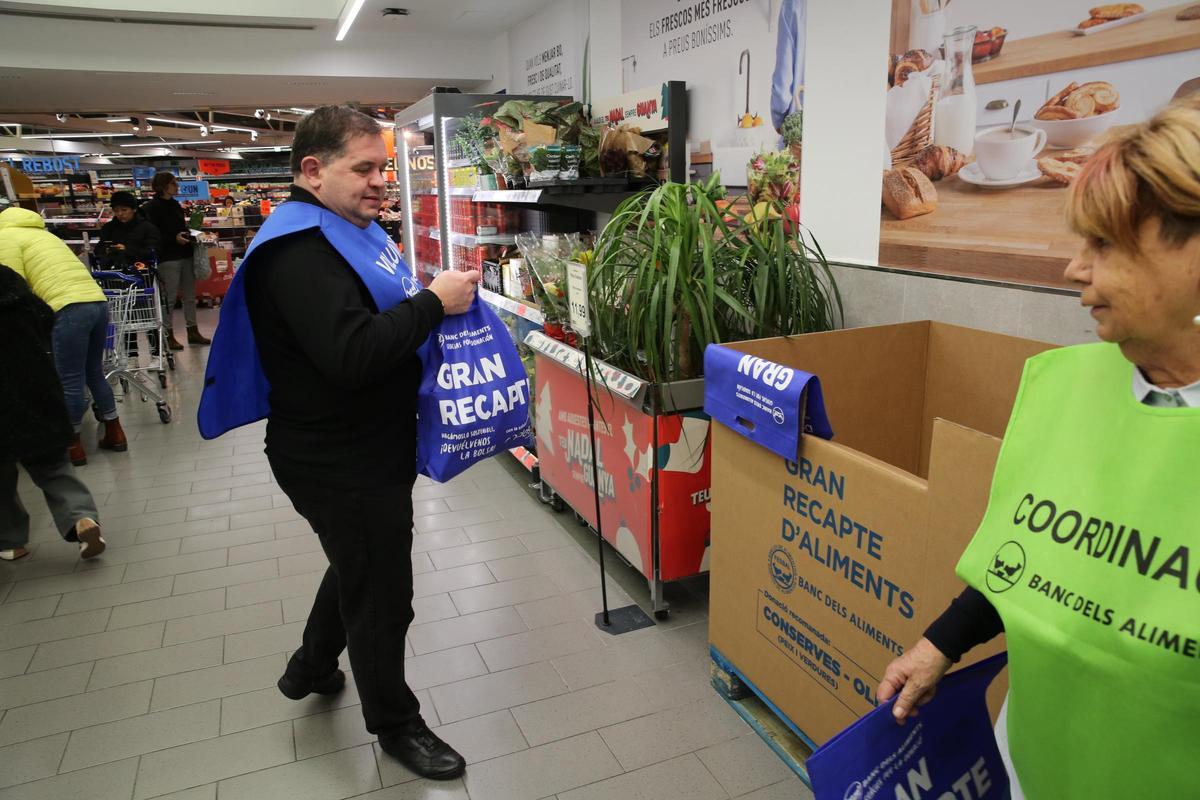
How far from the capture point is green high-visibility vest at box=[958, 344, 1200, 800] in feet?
2.71

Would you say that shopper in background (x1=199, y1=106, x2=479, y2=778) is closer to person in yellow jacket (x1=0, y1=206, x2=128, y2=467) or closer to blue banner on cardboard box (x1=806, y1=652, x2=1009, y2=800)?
blue banner on cardboard box (x1=806, y1=652, x2=1009, y2=800)

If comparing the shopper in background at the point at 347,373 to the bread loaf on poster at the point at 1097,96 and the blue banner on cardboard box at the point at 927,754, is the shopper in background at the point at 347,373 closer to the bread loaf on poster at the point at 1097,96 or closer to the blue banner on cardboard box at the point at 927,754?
the blue banner on cardboard box at the point at 927,754

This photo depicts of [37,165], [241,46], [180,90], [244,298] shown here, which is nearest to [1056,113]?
[244,298]

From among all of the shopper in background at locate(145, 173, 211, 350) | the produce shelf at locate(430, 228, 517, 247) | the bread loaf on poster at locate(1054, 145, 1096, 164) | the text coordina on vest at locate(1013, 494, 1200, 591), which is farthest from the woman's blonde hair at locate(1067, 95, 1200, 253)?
the shopper in background at locate(145, 173, 211, 350)

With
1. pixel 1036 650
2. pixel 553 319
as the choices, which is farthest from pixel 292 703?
pixel 1036 650

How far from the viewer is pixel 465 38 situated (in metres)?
7.48

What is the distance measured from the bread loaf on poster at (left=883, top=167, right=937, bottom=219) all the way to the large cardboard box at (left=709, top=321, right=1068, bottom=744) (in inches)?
16.0

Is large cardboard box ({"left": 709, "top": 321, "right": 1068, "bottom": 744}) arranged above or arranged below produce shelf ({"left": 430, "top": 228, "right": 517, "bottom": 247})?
below

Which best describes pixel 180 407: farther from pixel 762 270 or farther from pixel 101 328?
pixel 762 270

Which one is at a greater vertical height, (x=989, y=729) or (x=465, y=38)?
(x=465, y=38)

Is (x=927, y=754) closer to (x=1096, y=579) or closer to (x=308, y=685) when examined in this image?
(x=1096, y=579)

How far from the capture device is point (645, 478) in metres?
2.92

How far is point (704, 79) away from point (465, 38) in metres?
4.40

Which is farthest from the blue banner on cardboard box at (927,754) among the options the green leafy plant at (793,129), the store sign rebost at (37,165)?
the store sign rebost at (37,165)
